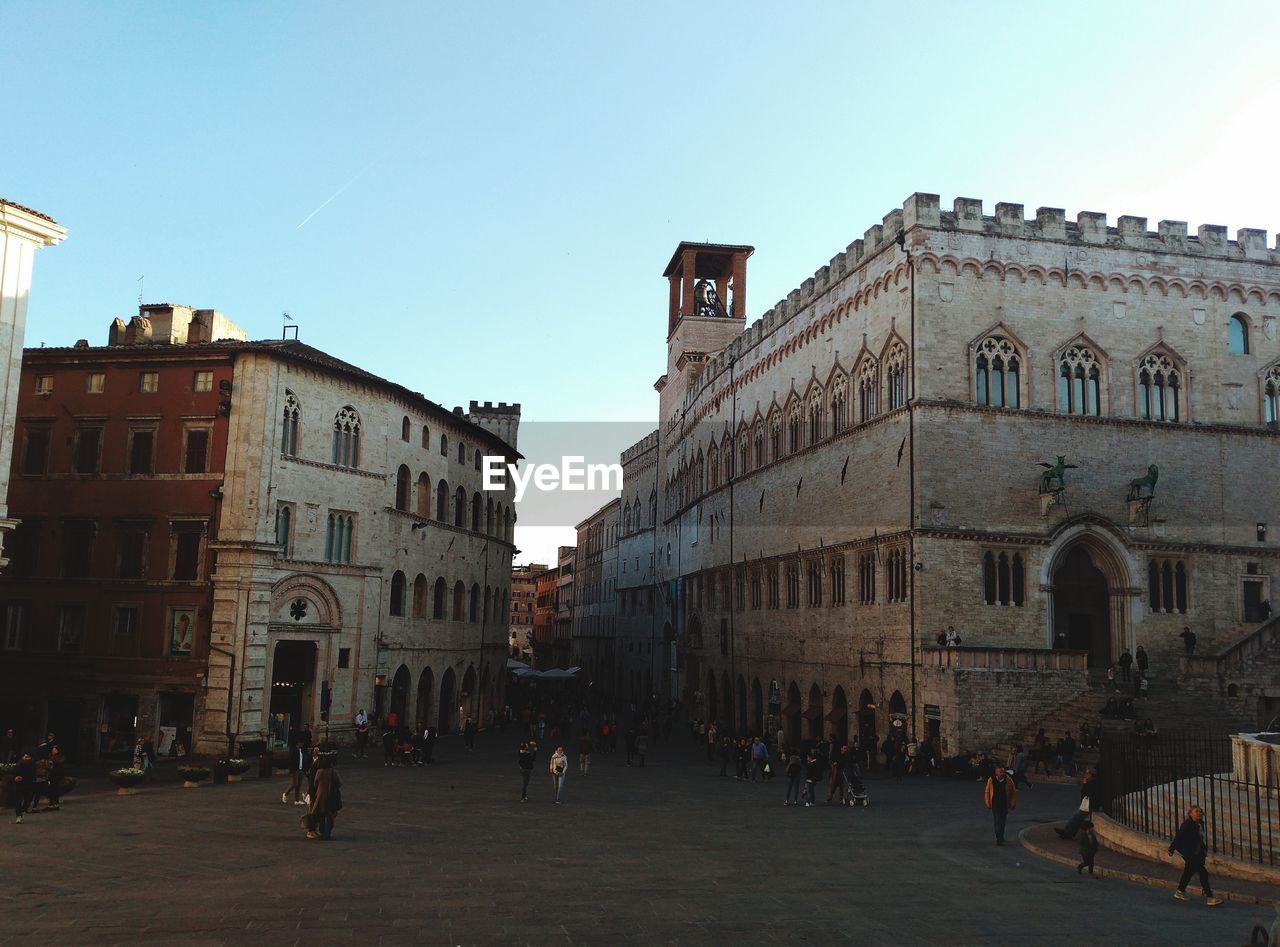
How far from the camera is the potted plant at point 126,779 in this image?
27078mm

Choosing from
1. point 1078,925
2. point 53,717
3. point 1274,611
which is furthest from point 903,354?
point 53,717

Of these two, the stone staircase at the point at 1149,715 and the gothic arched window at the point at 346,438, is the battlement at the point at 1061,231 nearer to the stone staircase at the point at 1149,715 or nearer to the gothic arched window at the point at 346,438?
the stone staircase at the point at 1149,715

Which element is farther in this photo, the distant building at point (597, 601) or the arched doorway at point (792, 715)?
the distant building at point (597, 601)

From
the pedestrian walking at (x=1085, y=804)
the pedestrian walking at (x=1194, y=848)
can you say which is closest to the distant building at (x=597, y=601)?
the pedestrian walking at (x=1085, y=804)

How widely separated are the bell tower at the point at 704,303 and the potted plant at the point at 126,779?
45.3 meters

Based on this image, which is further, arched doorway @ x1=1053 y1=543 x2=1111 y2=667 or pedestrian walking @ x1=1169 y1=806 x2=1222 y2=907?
arched doorway @ x1=1053 y1=543 x2=1111 y2=667

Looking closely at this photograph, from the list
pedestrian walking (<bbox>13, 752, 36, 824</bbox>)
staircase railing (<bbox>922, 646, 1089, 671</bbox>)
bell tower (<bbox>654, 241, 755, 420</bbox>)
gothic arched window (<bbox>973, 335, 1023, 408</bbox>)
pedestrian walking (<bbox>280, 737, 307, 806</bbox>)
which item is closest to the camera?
pedestrian walking (<bbox>13, 752, 36, 824</bbox>)

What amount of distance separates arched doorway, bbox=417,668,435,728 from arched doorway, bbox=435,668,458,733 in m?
1.31

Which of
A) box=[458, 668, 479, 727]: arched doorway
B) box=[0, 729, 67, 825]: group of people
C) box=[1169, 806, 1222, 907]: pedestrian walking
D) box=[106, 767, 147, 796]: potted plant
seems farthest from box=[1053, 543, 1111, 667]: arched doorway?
box=[0, 729, 67, 825]: group of people

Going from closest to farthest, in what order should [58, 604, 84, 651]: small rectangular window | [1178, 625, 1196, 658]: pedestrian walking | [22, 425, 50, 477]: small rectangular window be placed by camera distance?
[1178, 625, 1196, 658]: pedestrian walking
[58, 604, 84, 651]: small rectangular window
[22, 425, 50, 477]: small rectangular window

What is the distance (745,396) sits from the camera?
55.8m

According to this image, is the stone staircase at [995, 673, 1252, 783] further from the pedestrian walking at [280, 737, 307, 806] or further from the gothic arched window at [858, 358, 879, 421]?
the pedestrian walking at [280, 737, 307, 806]

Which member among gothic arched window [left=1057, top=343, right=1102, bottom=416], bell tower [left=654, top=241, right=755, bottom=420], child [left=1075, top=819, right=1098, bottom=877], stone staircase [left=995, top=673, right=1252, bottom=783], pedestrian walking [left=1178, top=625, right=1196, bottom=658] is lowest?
child [left=1075, top=819, right=1098, bottom=877]

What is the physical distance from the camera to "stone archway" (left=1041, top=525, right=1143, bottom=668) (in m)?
37.1
